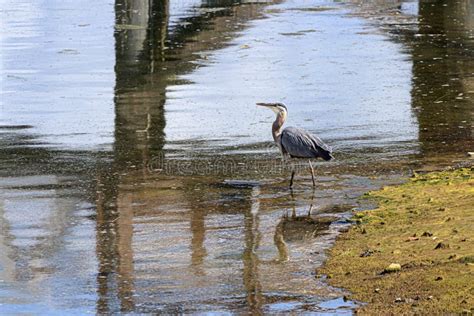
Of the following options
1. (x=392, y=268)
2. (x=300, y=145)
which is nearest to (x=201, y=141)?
(x=300, y=145)

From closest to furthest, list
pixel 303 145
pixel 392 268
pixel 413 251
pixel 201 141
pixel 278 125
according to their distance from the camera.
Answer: pixel 392 268, pixel 413 251, pixel 303 145, pixel 278 125, pixel 201 141

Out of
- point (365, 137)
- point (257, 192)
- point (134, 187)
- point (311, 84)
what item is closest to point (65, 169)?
point (134, 187)

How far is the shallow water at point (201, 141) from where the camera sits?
946 cm

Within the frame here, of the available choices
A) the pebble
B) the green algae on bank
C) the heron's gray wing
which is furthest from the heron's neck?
the pebble

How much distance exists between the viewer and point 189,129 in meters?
15.8

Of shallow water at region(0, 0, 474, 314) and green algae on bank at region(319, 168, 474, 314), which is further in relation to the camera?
shallow water at region(0, 0, 474, 314)

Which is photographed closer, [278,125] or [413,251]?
[413,251]

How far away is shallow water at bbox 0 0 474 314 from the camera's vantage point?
9.46m

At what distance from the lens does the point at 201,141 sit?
15.1m

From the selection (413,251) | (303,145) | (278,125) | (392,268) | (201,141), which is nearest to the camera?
(392,268)

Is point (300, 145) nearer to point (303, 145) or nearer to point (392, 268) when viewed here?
point (303, 145)

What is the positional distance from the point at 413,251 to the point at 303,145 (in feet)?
11.2

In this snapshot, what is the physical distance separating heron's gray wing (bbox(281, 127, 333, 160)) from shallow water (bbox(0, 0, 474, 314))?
0.31 m

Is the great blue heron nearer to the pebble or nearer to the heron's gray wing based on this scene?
the heron's gray wing
